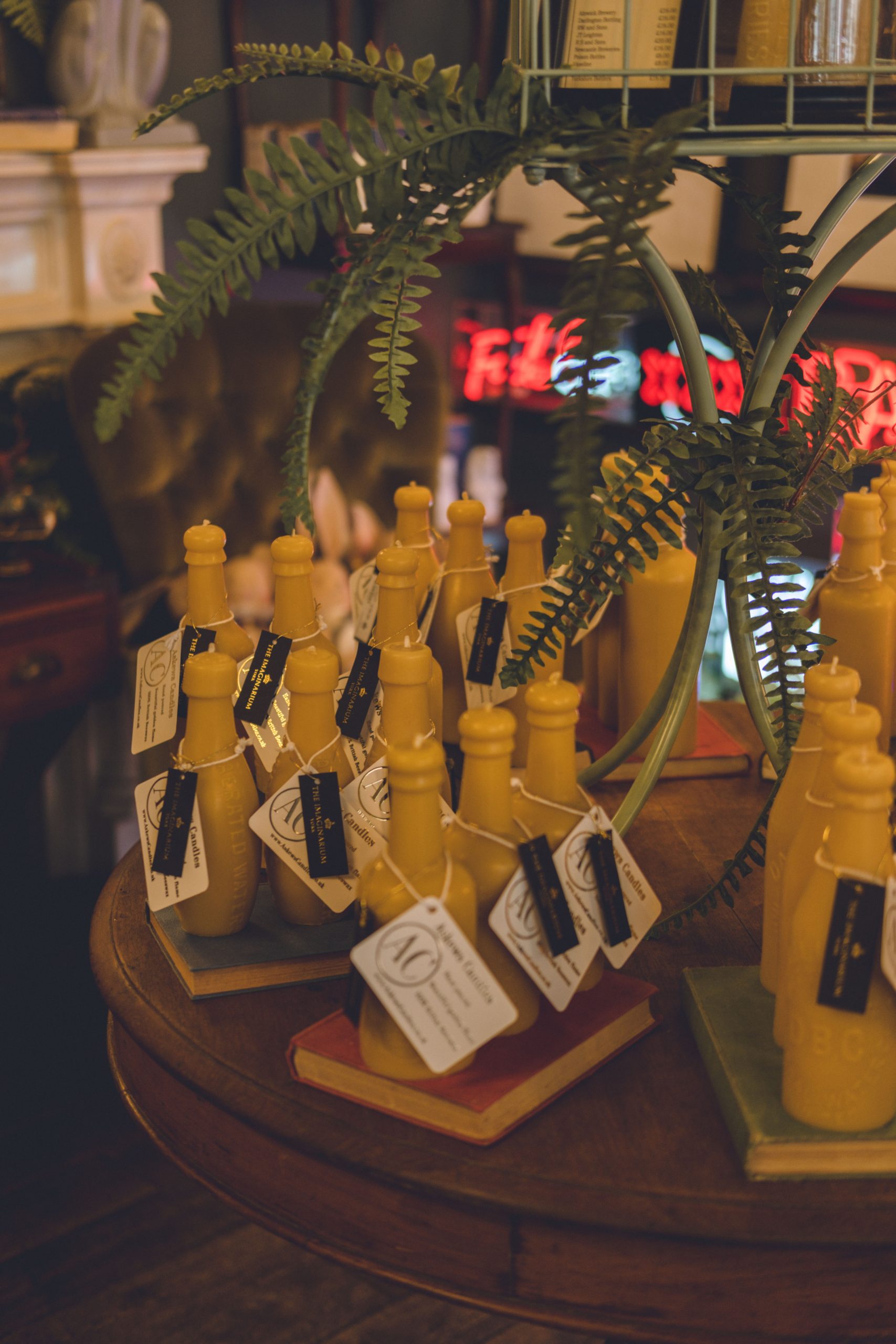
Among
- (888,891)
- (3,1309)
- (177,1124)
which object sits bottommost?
(3,1309)

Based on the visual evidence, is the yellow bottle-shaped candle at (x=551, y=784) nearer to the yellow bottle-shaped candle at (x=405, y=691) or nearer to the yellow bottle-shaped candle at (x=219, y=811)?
the yellow bottle-shaped candle at (x=405, y=691)

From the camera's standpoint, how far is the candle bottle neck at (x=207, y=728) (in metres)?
0.94

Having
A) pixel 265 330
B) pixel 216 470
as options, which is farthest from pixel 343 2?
pixel 216 470

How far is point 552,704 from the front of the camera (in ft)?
2.62

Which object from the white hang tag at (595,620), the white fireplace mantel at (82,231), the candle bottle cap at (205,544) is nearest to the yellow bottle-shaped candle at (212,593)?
the candle bottle cap at (205,544)

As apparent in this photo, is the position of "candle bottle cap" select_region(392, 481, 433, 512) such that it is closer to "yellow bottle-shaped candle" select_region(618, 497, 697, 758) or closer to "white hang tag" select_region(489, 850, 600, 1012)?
"yellow bottle-shaped candle" select_region(618, 497, 697, 758)

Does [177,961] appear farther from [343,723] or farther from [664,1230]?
[664,1230]

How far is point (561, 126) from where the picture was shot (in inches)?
30.6

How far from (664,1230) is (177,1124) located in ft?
1.19

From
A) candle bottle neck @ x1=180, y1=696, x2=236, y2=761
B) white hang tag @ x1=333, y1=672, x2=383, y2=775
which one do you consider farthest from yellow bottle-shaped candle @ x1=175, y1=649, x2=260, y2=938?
white hang tag @ x1=333, y1=672, x2=383, y2=775

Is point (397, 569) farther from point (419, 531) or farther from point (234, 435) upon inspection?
point (234, 435)

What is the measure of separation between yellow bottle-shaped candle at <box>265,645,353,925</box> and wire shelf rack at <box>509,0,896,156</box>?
398mm

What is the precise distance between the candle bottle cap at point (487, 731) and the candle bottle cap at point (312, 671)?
183 millimetres

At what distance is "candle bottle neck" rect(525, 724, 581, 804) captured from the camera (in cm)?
83
